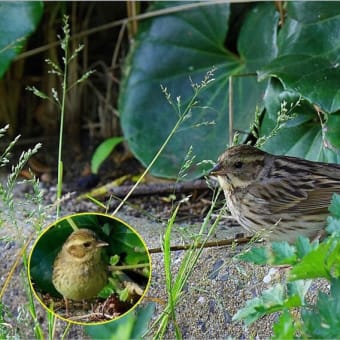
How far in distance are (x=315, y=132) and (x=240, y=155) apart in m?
0.46

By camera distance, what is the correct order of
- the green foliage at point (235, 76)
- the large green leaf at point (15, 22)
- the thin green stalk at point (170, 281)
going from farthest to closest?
the large green leaf at point (15, 22), the green foliage at point (235, 76), the thin green stalk at point (170, 281)

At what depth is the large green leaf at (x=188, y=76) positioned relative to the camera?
4.24 m

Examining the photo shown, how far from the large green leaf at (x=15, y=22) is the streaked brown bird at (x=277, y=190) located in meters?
1.10

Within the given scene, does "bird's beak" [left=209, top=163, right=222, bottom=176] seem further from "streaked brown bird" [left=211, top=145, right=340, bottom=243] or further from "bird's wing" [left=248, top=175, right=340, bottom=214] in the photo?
"bird's wing" [left=248, top=175, right=340, bottom=214]

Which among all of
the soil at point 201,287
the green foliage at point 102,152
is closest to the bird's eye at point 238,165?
the soil at point 201,287

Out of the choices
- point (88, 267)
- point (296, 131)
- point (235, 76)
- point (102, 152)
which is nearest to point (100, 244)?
point (88, 267)

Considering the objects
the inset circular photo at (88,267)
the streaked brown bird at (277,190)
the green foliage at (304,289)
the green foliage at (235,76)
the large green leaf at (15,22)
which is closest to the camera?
the green foliage at (304,289)

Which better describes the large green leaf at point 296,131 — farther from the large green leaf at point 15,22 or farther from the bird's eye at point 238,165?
the large green leaf at point 15,22

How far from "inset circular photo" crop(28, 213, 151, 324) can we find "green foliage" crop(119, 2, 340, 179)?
789 millimetres

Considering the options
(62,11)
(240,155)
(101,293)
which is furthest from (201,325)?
(62,11)

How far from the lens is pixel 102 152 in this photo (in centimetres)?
453

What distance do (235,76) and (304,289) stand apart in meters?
1.92

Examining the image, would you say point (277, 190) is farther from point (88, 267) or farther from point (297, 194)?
point (88, 267)

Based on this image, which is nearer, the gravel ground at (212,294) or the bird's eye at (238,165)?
the gravel ground at (212,294)
